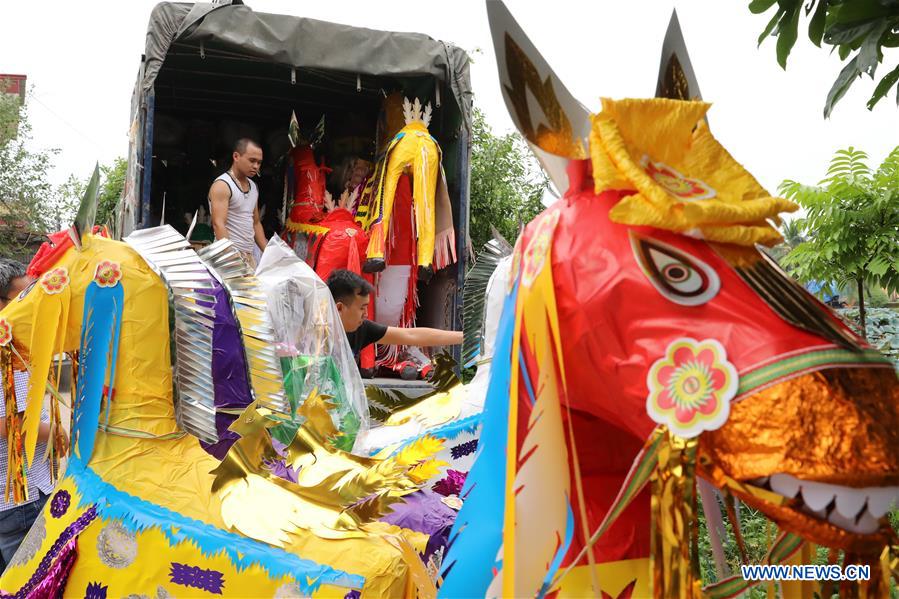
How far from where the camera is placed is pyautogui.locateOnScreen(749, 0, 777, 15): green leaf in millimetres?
2387

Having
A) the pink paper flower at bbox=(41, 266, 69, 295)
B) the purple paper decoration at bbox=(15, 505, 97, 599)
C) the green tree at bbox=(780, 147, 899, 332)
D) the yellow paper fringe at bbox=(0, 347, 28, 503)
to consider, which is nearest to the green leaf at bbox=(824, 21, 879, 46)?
the pink paper flower at bbox=(41, 266, 69, 295)

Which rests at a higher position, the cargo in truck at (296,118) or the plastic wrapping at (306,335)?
the cargo in truck at (296,118)

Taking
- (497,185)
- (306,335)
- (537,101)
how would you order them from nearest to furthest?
(537,101), (306,335), (497,185)

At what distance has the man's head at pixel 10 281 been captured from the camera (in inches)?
144

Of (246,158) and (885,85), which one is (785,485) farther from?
(246,158)

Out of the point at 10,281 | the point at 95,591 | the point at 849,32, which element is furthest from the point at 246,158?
the point at 849,32

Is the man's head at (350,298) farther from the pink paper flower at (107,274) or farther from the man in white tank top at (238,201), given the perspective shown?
the pink paper flower at (107,274)

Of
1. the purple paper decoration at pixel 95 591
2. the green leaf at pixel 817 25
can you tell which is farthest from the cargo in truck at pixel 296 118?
the green leaf at pixel 817 25

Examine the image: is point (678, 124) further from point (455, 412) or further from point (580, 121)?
point (455, 412)

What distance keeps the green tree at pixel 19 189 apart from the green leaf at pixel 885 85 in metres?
17.8

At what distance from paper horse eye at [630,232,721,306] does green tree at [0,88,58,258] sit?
18.5m

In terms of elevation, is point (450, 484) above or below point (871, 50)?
below

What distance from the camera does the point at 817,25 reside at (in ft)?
7.72

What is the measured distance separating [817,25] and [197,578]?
2.13m
